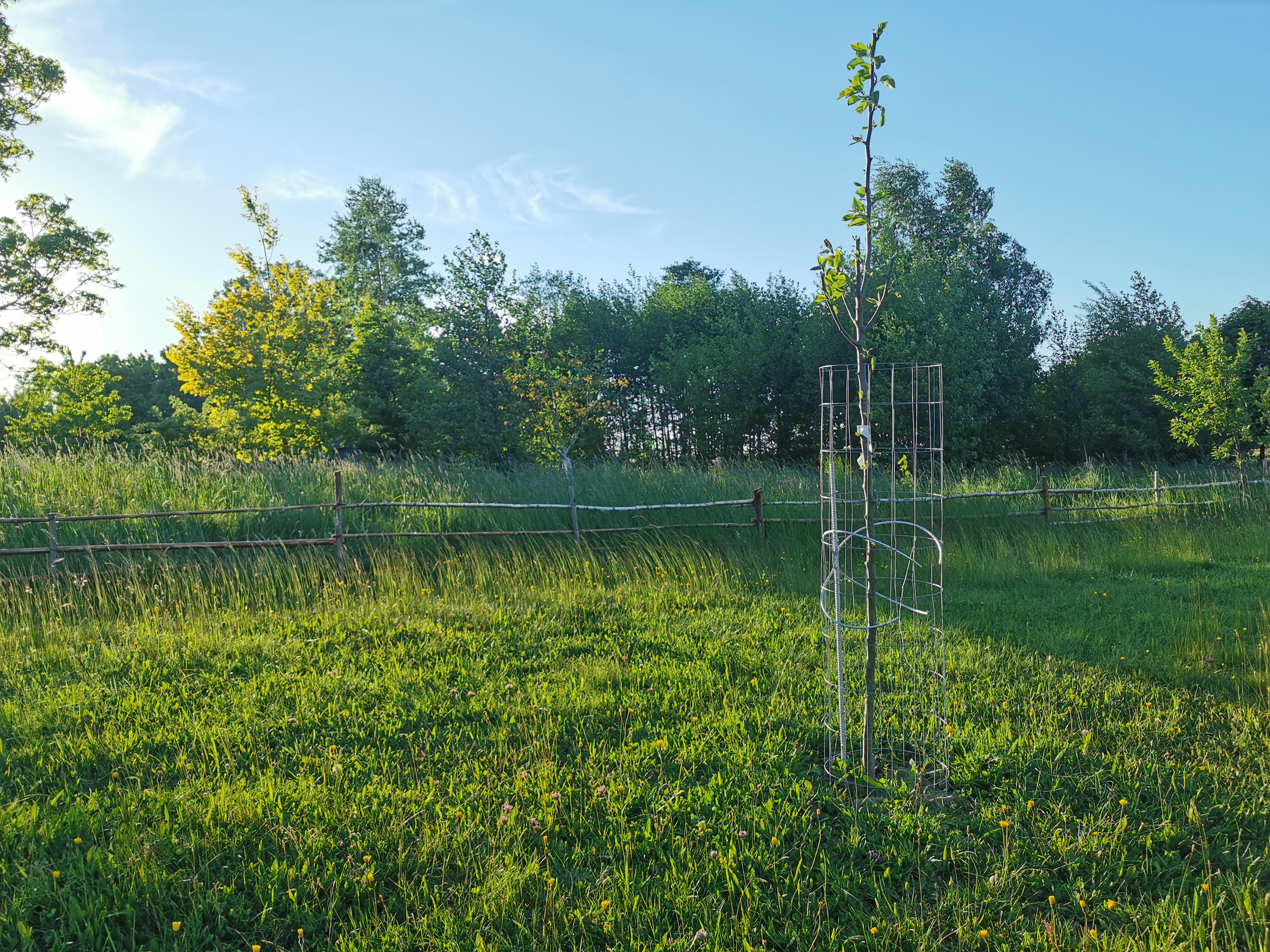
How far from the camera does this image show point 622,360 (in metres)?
26.1

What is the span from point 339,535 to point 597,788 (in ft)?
17.6

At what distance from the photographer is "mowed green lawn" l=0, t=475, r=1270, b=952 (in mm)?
2434

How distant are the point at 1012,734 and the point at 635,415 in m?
22.0

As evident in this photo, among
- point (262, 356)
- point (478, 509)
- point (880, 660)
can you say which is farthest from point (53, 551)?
point (262, 356)

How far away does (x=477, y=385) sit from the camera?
16.7m

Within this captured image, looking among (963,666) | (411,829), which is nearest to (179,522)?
(411,829)

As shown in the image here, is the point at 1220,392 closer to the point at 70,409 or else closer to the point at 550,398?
the point at 550,398

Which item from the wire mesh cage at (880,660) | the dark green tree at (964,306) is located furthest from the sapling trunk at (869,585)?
the dark green tree at (964,306)

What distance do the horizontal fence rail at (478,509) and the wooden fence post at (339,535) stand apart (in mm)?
11

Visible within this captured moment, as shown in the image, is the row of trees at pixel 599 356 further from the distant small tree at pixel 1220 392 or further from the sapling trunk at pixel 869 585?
the sapling trunk at pixel 869 585

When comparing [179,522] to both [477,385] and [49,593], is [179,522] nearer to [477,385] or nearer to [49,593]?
[49,593]

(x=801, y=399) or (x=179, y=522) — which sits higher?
(x=801, y=399)

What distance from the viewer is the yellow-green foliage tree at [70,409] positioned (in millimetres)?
26188

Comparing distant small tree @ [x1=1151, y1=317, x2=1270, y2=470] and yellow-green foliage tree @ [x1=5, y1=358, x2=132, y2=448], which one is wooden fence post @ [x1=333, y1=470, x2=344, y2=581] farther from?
yellow-green foliage tree @ [x1=5, y1=358, x2=132, y2=448]
